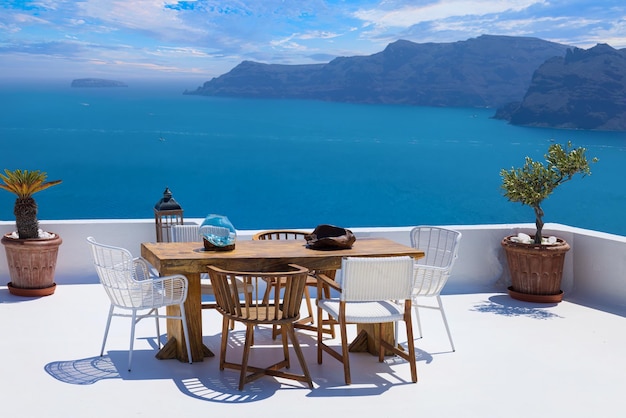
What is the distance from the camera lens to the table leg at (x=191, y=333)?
16.4 ft

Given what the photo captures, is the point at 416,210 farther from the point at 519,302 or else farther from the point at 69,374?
the point at 69,374

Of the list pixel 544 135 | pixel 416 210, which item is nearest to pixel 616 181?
pixel 544 135

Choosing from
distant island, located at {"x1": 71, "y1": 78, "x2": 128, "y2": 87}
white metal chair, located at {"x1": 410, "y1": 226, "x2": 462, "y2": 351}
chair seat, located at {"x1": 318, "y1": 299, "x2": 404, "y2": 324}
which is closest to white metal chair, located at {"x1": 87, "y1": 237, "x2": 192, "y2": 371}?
chair seat, located at {"x1": 318, "y1": 299, "x2": 404, "y2": 324}

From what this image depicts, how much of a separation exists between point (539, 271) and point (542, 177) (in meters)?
0.78

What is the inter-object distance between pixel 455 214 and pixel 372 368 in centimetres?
2023

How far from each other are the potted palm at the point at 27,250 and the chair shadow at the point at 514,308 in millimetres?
3295

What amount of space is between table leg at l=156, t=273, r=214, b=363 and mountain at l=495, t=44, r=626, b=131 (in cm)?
2201

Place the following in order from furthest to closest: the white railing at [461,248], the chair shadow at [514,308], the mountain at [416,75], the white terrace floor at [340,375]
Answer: the mountain at [416,75]
the white railing at [461,248]
the chair shadow at [514,308]
the white terrace floor at [340,375]

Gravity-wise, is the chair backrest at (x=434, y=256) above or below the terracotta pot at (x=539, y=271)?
above

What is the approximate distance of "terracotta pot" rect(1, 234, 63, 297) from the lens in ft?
21.7

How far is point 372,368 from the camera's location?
195 inches

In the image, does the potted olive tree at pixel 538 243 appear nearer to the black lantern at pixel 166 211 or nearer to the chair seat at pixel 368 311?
the chair seat at pixel 368 311

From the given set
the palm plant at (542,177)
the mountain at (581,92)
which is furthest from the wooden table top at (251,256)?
the mountain at (581,92)

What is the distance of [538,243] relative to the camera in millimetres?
6785
